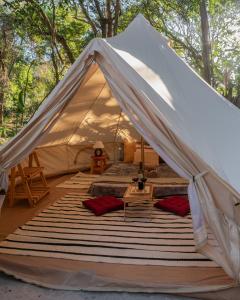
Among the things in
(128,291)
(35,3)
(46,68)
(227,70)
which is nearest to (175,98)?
(128,291)

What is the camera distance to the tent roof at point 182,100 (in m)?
2.29

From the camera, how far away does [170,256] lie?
2836 millimetres

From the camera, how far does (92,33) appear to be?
8.96m

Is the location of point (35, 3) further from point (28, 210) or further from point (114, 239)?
point (114, 239)

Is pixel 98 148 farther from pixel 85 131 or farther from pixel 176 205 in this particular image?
pixel 176 205

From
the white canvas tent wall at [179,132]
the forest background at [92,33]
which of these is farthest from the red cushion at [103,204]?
the forest background at [92,33]

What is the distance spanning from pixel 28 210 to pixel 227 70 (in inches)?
320

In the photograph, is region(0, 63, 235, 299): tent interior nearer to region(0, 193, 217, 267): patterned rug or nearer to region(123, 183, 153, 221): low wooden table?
region(0, 193, 217, 267): patterned rug

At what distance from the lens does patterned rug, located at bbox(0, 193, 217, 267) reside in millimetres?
2838

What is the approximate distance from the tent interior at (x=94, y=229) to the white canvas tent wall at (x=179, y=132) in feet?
1.35

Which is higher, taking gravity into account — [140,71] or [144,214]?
[140,71]

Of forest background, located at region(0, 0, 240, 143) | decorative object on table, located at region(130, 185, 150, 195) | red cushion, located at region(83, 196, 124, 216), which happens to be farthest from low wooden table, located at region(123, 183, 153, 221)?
forest background, located at region(0, 0, 240, 143)

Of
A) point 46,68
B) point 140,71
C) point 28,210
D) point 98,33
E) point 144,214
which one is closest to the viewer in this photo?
point 140,71

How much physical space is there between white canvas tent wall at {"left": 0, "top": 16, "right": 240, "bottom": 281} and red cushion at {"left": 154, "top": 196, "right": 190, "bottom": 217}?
1.32 metres
